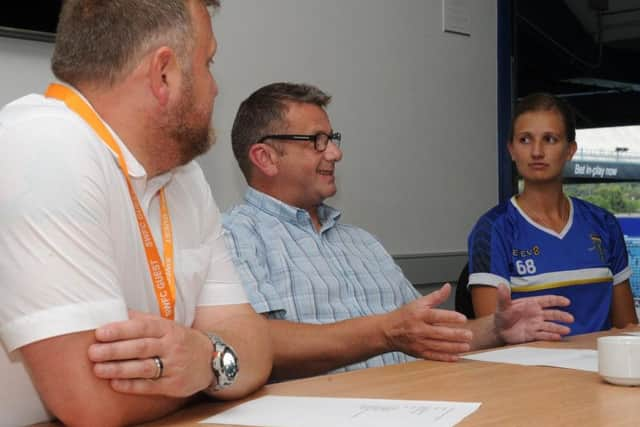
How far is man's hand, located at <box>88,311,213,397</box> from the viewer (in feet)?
3.69

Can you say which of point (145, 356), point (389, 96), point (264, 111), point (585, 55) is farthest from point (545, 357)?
point (585, 55)

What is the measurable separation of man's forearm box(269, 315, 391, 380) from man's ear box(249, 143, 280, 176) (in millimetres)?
590

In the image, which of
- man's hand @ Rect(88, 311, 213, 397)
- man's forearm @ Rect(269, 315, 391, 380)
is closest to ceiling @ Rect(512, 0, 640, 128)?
man's forearm @ Rect(269, 315, 391, 380)

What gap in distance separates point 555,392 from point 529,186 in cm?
155

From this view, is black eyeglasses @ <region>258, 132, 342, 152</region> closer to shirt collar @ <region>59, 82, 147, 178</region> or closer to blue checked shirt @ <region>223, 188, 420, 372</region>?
blue checked shirt @ <region>223, 188, 420, 372</region>

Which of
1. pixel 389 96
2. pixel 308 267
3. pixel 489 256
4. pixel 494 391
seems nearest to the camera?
pixel 494 391

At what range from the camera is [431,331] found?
1756 mm

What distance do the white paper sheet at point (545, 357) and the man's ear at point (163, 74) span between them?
82 cm

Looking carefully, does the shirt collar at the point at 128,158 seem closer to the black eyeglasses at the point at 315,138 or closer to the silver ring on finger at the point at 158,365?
the silver ring on finger at the point at 158,365

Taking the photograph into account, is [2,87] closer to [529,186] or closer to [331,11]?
[331,11]

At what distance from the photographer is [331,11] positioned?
3201mm

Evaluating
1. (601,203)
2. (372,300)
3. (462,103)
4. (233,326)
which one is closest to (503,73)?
(462,103)

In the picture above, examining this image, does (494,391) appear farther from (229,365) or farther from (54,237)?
(54,237)

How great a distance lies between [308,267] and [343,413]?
1145 millimetres
